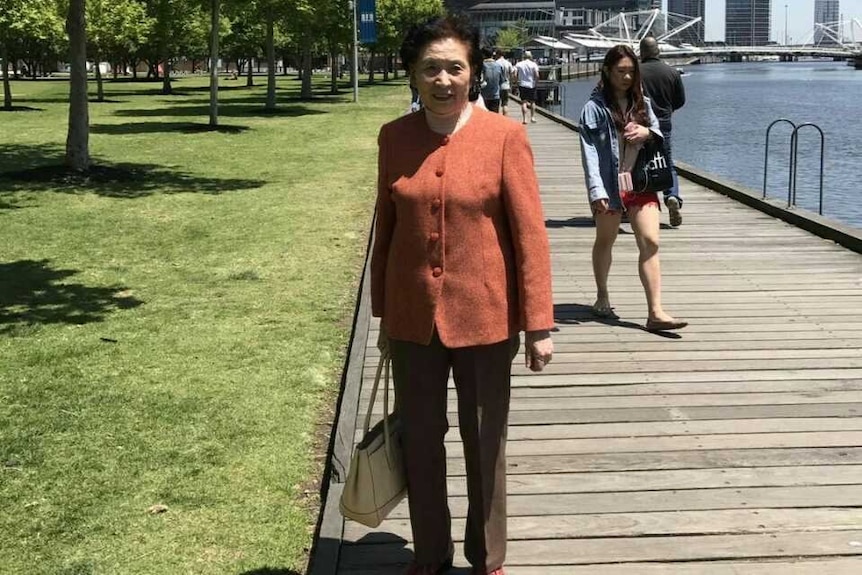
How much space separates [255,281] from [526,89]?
17.9 metres

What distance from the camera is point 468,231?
310 cm

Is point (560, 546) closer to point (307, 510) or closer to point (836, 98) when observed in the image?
point (307, 510)

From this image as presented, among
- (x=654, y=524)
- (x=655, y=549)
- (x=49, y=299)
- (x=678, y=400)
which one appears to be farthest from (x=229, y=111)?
(x=655, y=549)

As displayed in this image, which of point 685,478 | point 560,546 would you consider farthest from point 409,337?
point 685,478

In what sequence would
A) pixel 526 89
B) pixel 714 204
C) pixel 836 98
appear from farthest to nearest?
1. pixel 836 98
2. pixel 526 89
3. pixel 714 204

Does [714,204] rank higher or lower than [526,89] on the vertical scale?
lower

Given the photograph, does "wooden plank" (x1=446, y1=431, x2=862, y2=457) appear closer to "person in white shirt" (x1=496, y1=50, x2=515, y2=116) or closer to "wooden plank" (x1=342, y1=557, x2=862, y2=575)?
"wooden plank" (x1=342, y1=557, x2=862, y2=575)

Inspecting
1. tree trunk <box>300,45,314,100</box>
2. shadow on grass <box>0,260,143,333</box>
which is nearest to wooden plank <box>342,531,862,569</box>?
shadow on grass <box>0,260,143,333</box>

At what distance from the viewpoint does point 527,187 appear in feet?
10.2

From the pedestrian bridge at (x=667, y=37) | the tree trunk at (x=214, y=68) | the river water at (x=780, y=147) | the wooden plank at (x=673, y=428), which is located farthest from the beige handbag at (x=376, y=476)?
the pedestrian bridge at (x=667, y=37)

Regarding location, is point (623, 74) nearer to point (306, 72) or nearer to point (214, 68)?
point (214, 68)

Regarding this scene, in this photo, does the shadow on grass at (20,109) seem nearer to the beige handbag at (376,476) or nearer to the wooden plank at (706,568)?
the wooden plank at (706,568)

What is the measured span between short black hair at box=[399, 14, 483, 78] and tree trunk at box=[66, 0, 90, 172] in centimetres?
1294

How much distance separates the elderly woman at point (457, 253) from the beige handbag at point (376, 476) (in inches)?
2.5
